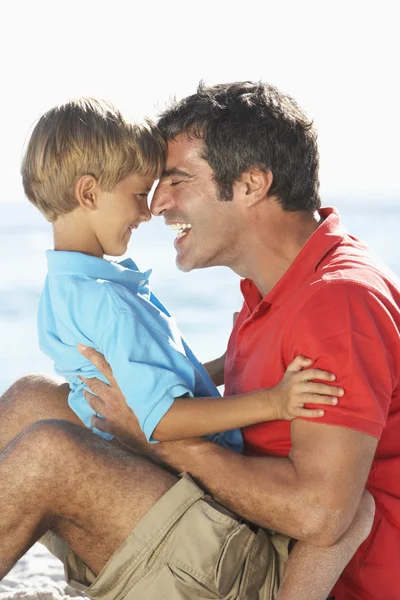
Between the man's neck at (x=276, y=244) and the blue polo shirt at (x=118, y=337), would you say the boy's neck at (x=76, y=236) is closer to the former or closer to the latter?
the blue polo shirt at (x=118, y=337)

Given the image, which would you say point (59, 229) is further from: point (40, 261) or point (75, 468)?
point (40, 261)

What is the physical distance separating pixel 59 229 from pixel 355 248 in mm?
862

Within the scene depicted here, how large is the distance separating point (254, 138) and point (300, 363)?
0.89 meters

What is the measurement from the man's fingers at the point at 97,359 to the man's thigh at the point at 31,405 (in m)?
0.34

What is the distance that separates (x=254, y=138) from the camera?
2.95 m

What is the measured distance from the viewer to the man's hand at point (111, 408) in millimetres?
2561

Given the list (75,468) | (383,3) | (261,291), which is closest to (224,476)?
(75,468)

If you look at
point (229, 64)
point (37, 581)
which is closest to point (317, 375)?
point (37, 581)

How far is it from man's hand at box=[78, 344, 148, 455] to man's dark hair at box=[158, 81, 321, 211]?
2.46 ft

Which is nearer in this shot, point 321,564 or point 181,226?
point 321,564

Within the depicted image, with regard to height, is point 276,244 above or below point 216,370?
above

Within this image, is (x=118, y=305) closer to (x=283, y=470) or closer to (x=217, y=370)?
(x=283, y=470)

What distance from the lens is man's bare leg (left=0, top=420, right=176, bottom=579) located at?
235 centimetres

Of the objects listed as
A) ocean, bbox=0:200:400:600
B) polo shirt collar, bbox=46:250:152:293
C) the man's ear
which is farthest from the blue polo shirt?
ocean, bbox=0:200:400:600
